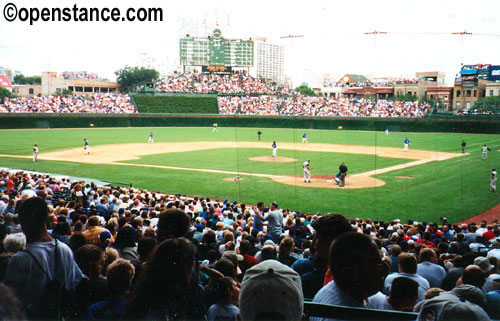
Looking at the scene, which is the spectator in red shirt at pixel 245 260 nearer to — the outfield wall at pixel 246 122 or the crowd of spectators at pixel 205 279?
the crowd of spectators at pixel 205 279

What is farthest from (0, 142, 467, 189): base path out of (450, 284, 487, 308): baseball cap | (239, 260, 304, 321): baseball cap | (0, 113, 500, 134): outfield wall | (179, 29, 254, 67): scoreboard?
(179, 29, 254, 67): scoreboard

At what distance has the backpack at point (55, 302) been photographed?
2.88m

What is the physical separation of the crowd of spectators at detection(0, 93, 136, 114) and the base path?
21.0m

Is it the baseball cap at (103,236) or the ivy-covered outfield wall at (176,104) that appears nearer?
the baseball cap at (103,236)

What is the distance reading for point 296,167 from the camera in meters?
26.5

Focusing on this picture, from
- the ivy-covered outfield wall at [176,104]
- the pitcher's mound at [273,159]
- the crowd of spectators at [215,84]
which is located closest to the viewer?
the pitcher's mound at [273,159]

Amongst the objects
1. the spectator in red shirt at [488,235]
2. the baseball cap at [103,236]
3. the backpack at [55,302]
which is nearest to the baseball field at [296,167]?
the spectator in red shirt at [488,235]

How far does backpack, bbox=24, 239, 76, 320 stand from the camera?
2.88m

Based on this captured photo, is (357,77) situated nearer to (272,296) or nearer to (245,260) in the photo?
(245,260)

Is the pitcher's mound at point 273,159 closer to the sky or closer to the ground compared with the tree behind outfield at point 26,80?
closer to the ground

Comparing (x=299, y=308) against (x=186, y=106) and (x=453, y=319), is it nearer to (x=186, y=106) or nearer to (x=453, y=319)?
(x=453, y=319)

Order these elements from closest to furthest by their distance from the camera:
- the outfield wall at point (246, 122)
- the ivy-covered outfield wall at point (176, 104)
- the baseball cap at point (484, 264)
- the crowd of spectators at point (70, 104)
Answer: the baseball cap at point (484, 264) → the outfield wall at point (246, 122) → the crowd of spectators at point (70, 104) → the ivy-covered outfield wall at point (176, 104)

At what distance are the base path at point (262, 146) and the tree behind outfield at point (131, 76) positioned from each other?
58333 millimetres

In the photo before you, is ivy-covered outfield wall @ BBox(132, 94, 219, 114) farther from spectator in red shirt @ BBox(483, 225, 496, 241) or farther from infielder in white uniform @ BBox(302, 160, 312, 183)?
spectator in red shirt @ BBox(483, 225, 496, 241)
